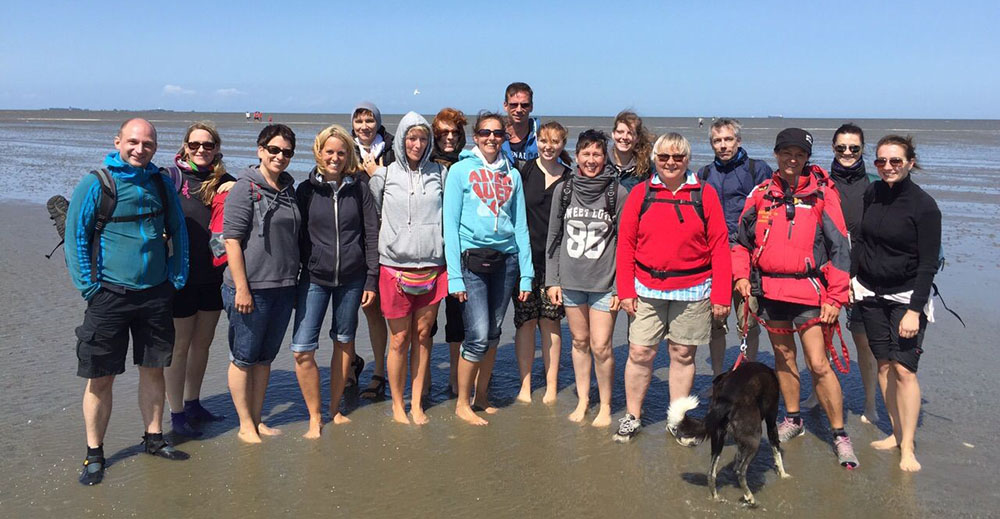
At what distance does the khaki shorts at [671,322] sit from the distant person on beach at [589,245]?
0.25 metres

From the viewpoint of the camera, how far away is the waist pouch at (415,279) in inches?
199

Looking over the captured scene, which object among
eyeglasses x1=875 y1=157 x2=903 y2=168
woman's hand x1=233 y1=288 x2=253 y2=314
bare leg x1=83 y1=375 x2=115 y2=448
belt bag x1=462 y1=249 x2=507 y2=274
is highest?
eyeglasses x1=875 y1=157 x2=903 y2=168

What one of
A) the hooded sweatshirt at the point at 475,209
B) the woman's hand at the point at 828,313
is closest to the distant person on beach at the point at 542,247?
the hooded sweatshirt at the point at 475,209

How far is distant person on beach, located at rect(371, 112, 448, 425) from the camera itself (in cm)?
505

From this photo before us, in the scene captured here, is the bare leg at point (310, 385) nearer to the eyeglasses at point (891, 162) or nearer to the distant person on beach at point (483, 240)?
the distant person on beach at point (483, 240)

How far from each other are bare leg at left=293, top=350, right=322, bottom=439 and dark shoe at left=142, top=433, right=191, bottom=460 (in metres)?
0.85

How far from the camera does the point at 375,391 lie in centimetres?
589

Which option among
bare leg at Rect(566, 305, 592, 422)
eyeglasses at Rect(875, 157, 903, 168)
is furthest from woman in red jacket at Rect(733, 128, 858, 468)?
bare leg at Rect(566, 305, 592, 422)

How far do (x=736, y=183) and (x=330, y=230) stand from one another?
10.6ft

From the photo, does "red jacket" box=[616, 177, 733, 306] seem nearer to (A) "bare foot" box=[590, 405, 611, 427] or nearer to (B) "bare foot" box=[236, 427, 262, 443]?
(A) "bare foot" box=[590, 405, 611, 427]

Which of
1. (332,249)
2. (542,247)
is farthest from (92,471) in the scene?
(542,247)

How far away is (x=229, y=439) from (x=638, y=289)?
3.16 metres

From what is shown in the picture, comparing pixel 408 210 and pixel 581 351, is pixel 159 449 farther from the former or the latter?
pixel 581 351

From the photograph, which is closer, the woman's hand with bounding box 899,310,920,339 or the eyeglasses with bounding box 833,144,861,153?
the woman's hand with bounding box 899,310,920,339
